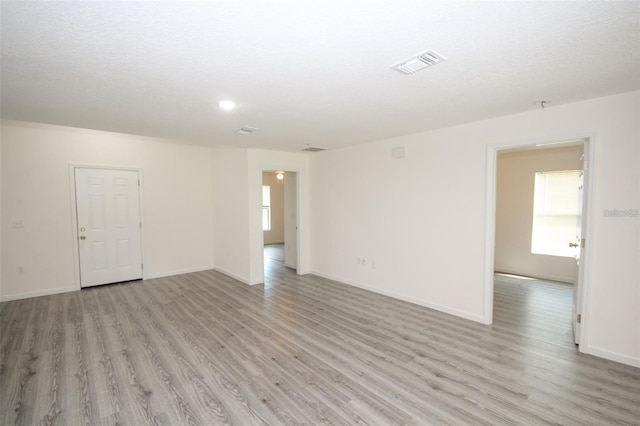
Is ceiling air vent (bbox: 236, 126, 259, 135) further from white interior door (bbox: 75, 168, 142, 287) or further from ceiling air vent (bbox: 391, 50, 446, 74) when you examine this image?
white interior door (bbox: 75, 168, 142, 287)

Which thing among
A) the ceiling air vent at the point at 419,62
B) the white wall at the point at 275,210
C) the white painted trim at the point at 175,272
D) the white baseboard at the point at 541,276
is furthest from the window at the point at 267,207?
the ceiling air vent at the point at 419,62

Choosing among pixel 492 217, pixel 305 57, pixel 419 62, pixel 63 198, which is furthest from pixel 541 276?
pixel 63 198

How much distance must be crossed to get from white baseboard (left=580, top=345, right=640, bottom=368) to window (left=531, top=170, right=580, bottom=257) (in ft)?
10.6

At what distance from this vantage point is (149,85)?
234 cm

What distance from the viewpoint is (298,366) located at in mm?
2707

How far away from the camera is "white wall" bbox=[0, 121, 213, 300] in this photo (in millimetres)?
4445

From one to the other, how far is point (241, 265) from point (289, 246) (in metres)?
1.34

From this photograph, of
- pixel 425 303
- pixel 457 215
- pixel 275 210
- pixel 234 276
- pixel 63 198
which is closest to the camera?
pixel 457 215

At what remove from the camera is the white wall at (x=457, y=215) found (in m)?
2.69

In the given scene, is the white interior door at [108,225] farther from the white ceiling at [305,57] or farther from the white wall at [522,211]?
the white wall at [522,211]

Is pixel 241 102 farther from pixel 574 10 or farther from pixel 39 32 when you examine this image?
pixel 574 10

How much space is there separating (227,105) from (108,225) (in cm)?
402

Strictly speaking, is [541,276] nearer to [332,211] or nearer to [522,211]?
[522,211]

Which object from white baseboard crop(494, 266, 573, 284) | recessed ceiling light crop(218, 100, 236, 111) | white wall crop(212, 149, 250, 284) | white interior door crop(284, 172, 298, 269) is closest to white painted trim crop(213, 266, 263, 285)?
white wall crop(212, 149, 250, 284)
